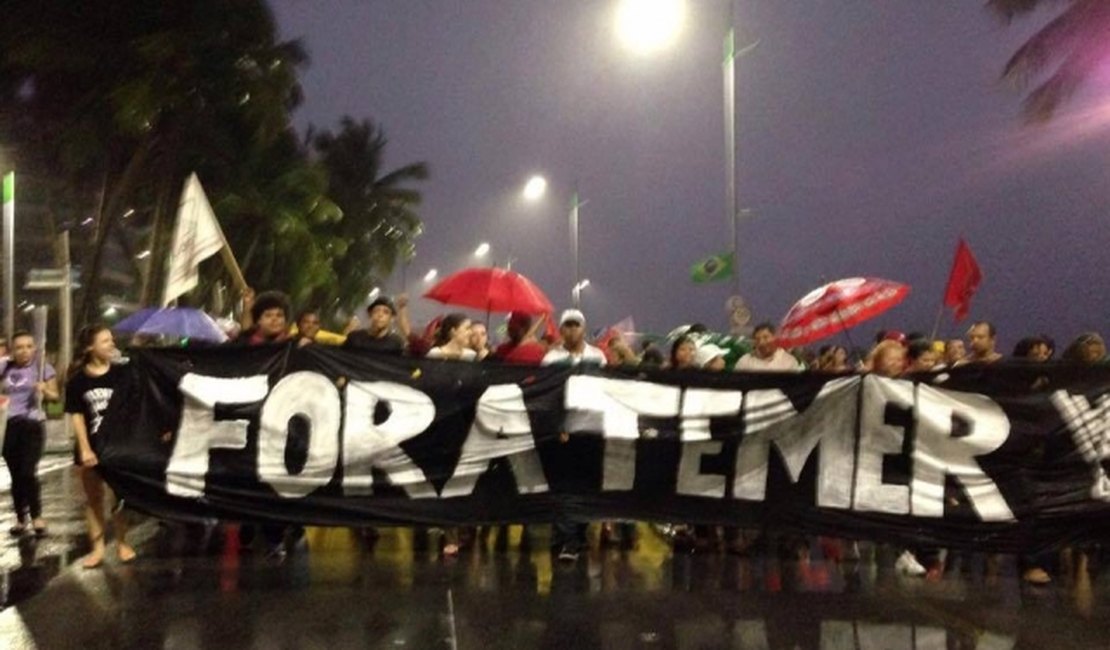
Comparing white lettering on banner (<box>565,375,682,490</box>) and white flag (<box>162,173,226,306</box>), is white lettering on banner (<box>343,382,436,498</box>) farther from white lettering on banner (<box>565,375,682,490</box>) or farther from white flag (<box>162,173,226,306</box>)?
white flag (<box>162,173,226,306</box>)

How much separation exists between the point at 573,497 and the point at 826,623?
219 centimetres

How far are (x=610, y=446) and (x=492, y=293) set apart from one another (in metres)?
2.43

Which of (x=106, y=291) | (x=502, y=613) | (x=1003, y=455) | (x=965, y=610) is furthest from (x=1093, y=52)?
(x=106, y=291)

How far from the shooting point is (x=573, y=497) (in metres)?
7.95

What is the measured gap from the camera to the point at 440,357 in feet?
26.5

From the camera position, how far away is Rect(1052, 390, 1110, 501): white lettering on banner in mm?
7617

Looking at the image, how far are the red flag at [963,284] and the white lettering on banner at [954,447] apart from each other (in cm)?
476

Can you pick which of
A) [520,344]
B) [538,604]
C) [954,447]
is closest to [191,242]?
[520,344]

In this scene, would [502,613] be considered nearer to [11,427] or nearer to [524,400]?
[524,400]

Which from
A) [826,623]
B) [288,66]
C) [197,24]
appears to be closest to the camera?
[826,623]

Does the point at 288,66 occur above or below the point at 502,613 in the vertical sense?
above

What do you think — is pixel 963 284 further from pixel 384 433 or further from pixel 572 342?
pixel 384 433

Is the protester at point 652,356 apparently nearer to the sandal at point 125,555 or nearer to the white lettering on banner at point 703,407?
the white lettering on banner at point 703,407

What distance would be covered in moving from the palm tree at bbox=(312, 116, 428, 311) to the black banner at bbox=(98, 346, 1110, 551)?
1559 inches
